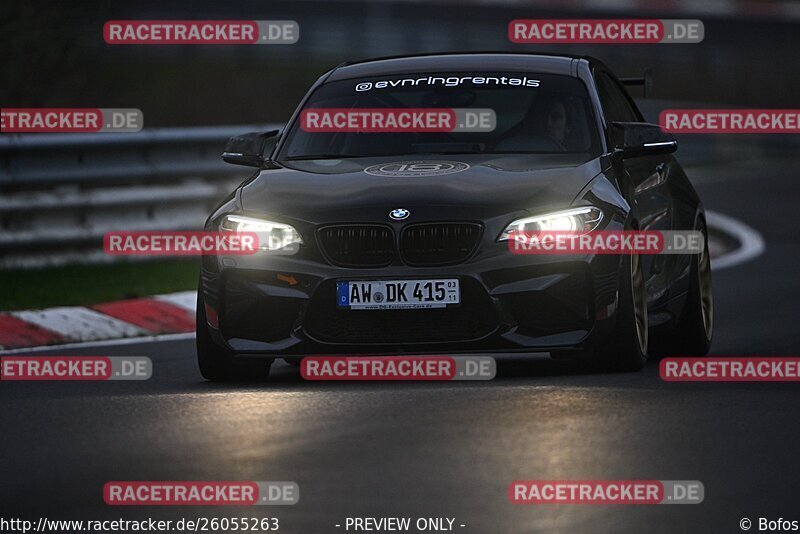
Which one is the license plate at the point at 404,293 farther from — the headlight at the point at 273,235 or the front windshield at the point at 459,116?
the front windshield at the point at 459,116

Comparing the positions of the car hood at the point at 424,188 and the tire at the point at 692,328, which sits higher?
the car hood at the point at 424,188

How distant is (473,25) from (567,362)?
47547 mm

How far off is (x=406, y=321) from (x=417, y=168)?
2.92 ft

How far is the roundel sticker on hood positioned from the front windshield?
0.31m

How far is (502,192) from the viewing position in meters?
8.93

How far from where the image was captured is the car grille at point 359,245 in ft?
28.9

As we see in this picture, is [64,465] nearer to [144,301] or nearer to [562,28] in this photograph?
[144,301]

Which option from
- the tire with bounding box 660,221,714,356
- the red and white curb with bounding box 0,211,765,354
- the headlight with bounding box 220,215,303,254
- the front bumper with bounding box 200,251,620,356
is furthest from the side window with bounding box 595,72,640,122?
the red and white curb with bounding box 0,211,765,354

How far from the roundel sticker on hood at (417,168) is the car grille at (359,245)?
18.7 inches

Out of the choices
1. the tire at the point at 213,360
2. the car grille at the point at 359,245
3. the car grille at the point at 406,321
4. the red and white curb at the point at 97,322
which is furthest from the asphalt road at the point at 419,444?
the red and white curb at the point at 97,322

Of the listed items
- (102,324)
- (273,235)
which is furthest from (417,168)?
(102,324)

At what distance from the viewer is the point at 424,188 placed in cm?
899

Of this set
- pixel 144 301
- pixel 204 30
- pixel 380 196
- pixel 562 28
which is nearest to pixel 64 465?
pixel 380 196

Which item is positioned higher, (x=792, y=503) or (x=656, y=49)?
(x=656, y=49)
